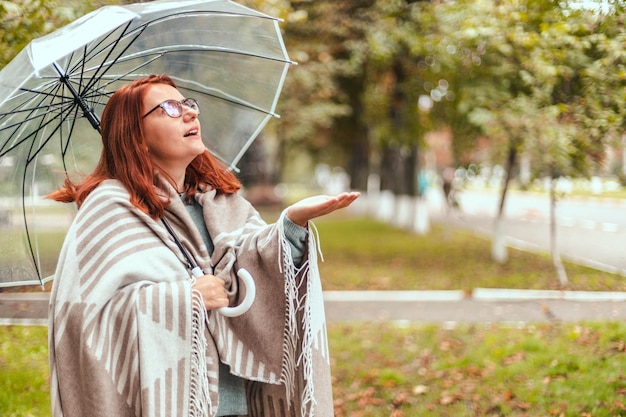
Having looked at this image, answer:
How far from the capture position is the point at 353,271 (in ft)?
41.8

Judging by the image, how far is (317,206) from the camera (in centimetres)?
244

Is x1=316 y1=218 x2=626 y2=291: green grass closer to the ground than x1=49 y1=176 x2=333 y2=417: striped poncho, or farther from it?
closer to the ground

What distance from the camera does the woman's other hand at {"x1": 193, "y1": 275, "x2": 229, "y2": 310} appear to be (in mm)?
2419

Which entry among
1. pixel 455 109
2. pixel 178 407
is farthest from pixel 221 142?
pixel 455 109

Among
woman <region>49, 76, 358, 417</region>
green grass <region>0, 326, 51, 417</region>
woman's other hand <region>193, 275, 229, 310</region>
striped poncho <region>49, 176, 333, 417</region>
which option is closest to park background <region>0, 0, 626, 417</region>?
green grass <region>0, 326, 51, 417</region>

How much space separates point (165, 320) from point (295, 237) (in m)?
0.52

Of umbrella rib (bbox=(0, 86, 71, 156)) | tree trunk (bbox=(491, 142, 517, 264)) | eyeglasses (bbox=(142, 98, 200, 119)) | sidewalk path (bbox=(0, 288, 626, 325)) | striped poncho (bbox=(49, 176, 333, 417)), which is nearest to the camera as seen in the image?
→ striped poncho (bbox=(49, 176, 333, 417))

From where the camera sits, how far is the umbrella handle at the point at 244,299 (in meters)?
2.45

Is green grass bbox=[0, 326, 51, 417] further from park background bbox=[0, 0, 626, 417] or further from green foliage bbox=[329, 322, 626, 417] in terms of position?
green foliage bbox=[329, 322, 626, 417]

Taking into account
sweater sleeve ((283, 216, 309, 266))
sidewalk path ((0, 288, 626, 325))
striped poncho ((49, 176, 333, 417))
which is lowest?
sidewalk path ((0, 288, 626, 325))

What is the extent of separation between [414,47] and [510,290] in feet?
16.2

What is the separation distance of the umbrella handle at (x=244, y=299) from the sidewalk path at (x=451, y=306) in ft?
11.8

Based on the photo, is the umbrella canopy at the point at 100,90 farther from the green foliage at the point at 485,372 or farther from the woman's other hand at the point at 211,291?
the green foliage at the point at 485,372

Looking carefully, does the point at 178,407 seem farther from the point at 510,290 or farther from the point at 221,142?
the point at 510,290
